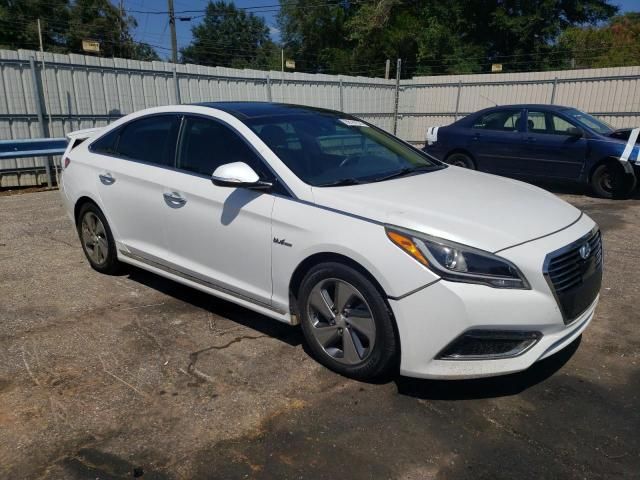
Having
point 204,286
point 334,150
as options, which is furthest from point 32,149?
point 334,150

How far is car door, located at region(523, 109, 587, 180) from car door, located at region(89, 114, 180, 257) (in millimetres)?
7025

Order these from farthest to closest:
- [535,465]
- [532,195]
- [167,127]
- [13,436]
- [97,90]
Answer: [97,90], [167,127], [532,195], [13,436], [535,465]

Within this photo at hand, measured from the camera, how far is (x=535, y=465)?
8.40ft

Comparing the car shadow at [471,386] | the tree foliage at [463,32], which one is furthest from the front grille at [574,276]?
the tree foliage at [463,32]

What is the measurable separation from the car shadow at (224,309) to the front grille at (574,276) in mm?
1696

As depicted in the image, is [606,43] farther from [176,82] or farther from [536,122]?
[176,82]

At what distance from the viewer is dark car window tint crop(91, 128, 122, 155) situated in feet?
15.7

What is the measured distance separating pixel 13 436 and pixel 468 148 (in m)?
8.96

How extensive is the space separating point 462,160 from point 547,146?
63.2 inches

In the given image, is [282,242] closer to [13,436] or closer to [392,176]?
[392,176]

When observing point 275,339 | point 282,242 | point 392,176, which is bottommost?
point 275,339

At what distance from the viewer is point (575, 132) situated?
9.00 metres

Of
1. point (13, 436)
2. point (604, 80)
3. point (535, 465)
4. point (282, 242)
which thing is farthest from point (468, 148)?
point (13, 436)

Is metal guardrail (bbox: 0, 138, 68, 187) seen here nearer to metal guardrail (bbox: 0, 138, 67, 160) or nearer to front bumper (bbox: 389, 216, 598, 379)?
metal guardrail (bbox: 0, 138, 67, 160)
